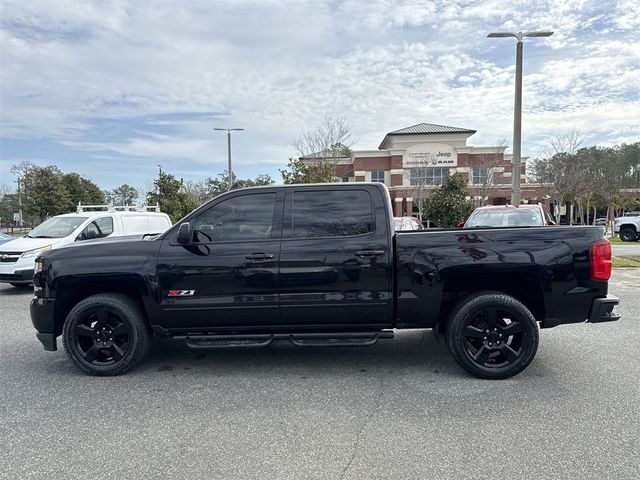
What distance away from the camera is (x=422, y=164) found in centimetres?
4525

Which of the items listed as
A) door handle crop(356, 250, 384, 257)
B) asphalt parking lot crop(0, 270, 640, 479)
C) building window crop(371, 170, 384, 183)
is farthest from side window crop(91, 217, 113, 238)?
building window crop(371, 170, 384, 183)

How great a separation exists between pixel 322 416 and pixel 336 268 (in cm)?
137

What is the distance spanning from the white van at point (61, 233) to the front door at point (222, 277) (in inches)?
205

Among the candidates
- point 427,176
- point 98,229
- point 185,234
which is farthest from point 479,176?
point 185,234

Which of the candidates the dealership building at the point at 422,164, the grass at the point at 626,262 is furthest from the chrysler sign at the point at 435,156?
the grass at the point at 626,262

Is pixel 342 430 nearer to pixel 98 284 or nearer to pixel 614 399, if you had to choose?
pixel 614 399

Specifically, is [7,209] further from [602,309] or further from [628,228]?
[602,309]

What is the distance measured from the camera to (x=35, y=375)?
4.42 meters

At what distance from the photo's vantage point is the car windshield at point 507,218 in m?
10.6

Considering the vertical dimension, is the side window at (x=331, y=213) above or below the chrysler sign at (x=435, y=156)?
below

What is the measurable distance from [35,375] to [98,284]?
1.15 m

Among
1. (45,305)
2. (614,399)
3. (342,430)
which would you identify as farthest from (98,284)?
(614,399)

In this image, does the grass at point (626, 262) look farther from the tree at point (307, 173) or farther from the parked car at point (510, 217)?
the tree at point (307, 173)

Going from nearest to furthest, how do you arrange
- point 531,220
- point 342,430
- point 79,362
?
point 342,430 < point 79,362 < point 531,220
